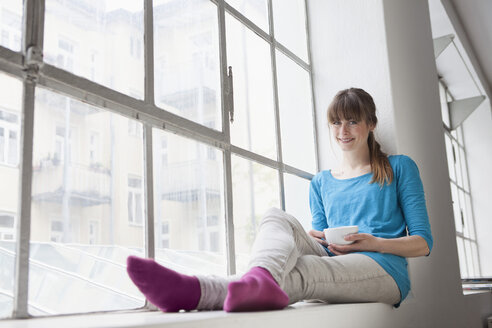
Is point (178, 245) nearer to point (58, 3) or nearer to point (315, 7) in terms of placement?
point (58, 3)

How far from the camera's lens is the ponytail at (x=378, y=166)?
1.82 metres

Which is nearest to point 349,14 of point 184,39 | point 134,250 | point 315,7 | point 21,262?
point 315,7

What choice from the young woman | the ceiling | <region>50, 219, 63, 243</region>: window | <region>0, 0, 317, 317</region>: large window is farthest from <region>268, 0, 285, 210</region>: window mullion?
the ceiling

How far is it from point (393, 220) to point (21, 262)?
1217 mm

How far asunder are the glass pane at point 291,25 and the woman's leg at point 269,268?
1.12 metres

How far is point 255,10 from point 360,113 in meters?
0.62

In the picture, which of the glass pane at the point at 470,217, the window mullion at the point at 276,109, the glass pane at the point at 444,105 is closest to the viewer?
the window mullion at the point at 276,109

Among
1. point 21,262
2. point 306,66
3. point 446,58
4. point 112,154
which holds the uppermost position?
point 446,58

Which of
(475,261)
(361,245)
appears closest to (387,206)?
(361,245)

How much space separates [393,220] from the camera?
5.82 ft

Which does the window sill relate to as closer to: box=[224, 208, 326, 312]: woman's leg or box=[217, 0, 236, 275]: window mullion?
box=[224, 208, 326, 312]: woman's leg

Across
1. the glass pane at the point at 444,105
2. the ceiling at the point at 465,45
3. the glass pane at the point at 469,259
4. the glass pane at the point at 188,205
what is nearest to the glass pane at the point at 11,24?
the glass pane at the point at 188,205

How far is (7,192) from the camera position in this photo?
995 mm

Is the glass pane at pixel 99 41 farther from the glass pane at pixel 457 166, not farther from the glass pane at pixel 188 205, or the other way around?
the glass pane at pixel 457 166
